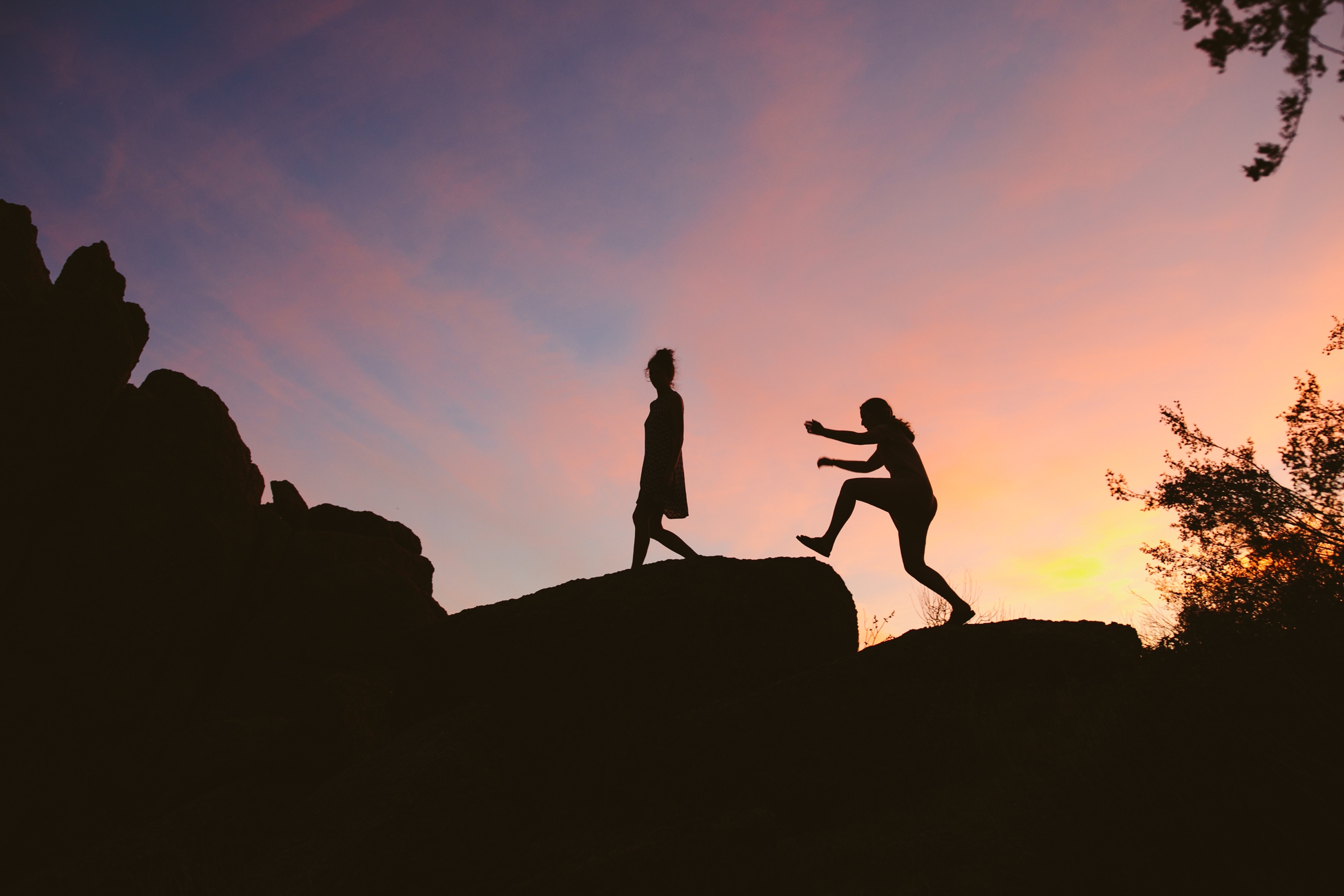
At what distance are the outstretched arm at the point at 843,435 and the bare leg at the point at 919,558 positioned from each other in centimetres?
86

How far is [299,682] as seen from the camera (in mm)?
9898

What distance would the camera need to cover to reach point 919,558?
7680mm

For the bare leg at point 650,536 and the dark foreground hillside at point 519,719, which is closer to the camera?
the dark foreground hillside at point 519,719

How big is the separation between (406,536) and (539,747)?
940cm

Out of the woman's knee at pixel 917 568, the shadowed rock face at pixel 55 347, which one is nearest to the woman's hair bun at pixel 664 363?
the woman's knee at pixel 917 568

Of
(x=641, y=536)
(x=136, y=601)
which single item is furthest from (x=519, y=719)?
(x=136, y=601)

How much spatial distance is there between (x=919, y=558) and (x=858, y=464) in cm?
122

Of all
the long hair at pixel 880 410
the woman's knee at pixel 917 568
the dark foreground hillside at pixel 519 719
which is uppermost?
the long hair at pixel 880 410

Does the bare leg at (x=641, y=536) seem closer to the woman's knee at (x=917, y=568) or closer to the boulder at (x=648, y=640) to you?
the boulder at (x=648, y=640)

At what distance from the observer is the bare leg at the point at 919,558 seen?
293 inches

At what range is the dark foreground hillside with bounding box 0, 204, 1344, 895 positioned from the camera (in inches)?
152

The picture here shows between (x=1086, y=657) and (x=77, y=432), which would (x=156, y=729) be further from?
(x=1086, y=657)

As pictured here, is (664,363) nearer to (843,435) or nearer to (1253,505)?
(843,435)

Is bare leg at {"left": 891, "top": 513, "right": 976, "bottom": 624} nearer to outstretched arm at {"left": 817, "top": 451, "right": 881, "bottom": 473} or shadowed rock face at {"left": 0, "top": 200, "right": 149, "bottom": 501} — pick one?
outstretched arm at {"left": 817, "top": 451, "right": 881, "bottom": 473}
